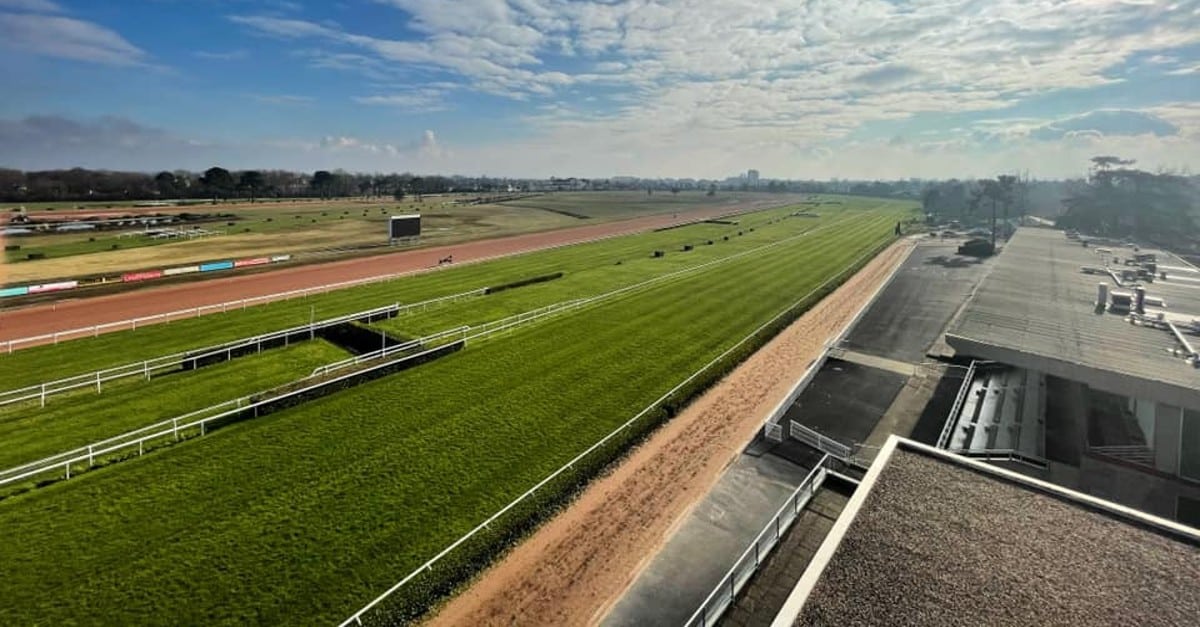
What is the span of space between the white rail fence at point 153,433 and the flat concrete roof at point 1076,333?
25.4m

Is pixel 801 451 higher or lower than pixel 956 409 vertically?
lower

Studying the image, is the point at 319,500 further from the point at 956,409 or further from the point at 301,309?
the point at 301,309

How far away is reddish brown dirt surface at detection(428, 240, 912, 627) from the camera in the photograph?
36.8 ft

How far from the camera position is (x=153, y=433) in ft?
54.4

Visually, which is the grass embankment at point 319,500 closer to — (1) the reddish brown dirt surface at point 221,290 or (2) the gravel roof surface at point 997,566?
(2) the gravel roof surface at point 997,566

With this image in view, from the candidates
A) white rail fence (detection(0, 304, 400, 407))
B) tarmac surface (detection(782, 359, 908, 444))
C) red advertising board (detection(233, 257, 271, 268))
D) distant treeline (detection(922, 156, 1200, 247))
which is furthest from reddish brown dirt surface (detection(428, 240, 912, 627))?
distant treeline (detection(922, 156, 1200, 247))

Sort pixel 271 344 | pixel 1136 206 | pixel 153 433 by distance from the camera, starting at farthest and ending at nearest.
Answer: pixel 1136 206 < pixel 271 344 < pixel 153 433

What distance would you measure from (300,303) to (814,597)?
3511 cm

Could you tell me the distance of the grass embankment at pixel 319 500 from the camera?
10.8m

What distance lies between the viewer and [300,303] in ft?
114

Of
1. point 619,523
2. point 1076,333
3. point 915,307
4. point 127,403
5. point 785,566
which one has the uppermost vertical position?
point 1076,333

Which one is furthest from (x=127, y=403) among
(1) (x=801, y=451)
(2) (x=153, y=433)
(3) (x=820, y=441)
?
(3) (x=820, y=441)

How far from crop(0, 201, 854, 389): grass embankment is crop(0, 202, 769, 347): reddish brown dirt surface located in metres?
4.49

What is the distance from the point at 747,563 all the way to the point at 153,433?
17.7 meters
